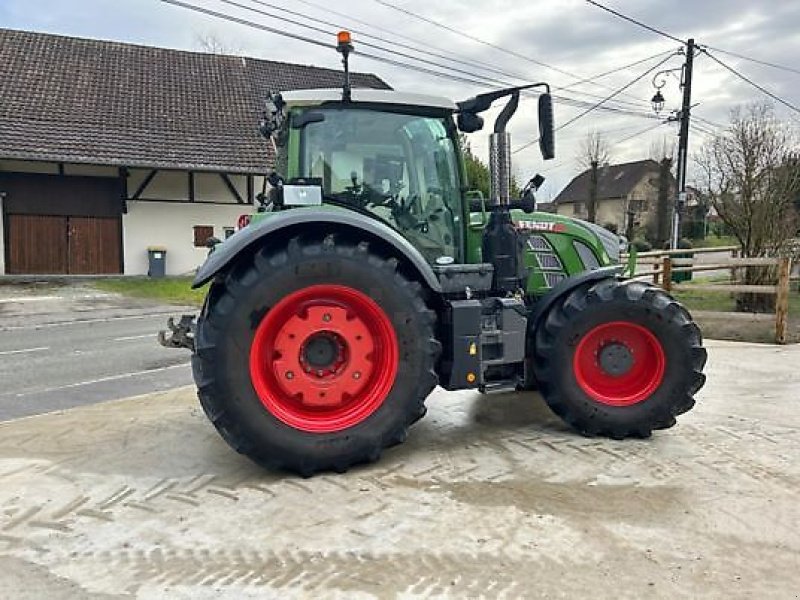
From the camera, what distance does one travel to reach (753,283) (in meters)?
11.0

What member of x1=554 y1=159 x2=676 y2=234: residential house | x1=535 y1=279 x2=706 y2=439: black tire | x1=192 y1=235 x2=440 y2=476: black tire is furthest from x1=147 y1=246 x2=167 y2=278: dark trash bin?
x1=554 y1=159 x2=676 y2=234: residential house

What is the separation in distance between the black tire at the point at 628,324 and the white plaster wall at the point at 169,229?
53.9 feet

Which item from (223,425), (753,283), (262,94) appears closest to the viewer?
(223,425)

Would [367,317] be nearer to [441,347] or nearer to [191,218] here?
[441,347]

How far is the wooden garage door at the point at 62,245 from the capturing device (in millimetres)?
17688

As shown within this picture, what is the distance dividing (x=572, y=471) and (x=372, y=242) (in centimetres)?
172

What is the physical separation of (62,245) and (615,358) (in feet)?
56.6

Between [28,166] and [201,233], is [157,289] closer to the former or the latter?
[201,233]

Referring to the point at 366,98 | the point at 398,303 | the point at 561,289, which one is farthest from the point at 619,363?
the point at 366,98

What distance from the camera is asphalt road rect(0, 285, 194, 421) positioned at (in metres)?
6.27

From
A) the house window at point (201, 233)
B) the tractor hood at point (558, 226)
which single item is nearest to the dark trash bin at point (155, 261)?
the house window at point (201, 233)

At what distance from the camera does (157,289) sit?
16.7 m

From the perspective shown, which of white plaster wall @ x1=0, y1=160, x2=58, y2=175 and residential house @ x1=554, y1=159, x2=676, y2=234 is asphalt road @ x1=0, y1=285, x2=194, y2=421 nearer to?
white plaster wall @ x1=0, y1=160, x2=58, y2=175

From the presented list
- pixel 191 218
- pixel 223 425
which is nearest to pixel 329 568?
pixel 223 425
